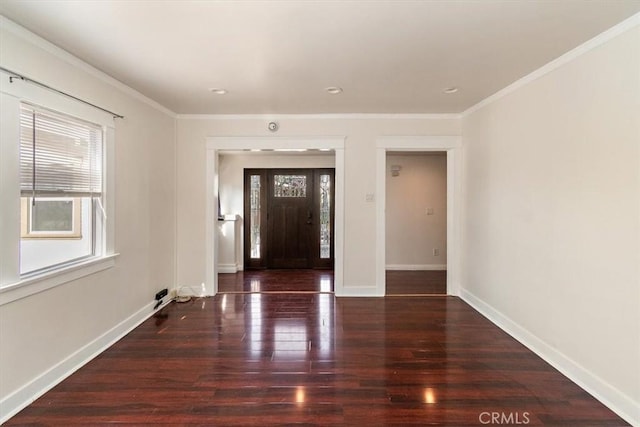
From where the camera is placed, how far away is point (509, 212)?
10.8 feet

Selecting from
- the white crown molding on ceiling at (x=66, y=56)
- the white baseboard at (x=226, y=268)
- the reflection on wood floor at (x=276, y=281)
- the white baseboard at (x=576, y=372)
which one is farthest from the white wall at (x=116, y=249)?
the white baseboard at (x=576, y=372)

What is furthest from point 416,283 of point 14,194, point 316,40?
point 14,194

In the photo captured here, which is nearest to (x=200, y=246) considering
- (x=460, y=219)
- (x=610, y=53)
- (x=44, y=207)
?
(x=44, y=207)

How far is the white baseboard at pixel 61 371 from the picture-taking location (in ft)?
6.64

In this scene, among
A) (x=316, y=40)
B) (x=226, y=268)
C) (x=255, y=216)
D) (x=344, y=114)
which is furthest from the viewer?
(x=255, y=216)

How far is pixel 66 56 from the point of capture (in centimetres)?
248

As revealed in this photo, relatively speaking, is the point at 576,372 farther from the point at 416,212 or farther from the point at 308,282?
the point at 416,212

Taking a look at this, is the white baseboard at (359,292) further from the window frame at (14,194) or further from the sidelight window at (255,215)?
the window frame at (14,194)

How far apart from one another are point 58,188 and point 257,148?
231cm

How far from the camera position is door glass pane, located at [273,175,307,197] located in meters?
6.36

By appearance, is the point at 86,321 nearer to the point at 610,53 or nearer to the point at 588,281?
the point at 588,281

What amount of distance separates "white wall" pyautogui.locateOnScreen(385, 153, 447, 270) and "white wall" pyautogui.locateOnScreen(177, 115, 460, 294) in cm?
181

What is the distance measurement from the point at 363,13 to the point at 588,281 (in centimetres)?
231

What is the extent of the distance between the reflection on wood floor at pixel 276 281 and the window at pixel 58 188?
2.28m
